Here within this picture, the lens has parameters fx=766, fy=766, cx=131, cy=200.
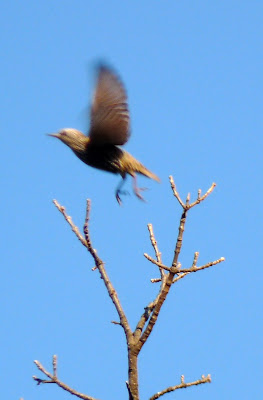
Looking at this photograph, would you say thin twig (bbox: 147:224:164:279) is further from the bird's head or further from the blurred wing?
the bird's head

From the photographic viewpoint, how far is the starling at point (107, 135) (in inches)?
238

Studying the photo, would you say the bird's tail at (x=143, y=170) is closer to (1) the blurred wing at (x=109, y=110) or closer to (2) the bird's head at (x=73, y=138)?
(1) the blurred wing at (x=109, y=110)

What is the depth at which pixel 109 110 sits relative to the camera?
6113 millimetres

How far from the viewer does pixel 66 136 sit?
650cm

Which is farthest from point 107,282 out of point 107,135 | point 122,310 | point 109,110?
point 107,135

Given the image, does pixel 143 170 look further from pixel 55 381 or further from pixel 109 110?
pixel 55 381

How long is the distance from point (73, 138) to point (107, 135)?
12.0 inches

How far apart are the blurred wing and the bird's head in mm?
116

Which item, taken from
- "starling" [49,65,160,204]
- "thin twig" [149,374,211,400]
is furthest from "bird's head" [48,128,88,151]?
"thin twig" [149,374,211,400]

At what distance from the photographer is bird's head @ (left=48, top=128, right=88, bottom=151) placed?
6.47 m

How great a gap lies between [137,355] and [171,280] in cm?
43

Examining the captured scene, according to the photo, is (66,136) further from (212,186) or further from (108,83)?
(212,186)

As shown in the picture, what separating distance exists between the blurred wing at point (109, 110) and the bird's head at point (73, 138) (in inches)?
4.6

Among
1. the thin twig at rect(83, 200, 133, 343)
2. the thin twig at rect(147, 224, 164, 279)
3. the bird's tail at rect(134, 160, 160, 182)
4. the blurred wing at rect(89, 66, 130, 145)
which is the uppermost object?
the blurred wing at rect(89, 66, 130, 145)
